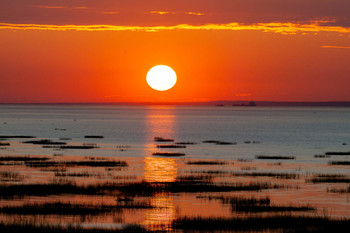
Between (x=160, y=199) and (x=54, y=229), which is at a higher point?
(x=160, y=199)

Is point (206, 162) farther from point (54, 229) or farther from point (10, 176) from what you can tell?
point (54, 229)

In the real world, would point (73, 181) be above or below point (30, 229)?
above

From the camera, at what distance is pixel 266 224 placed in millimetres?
27375

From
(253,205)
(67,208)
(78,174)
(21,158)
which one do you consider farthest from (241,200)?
(21,158)

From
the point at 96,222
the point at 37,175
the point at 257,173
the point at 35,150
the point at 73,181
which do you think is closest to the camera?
the point at 96,222

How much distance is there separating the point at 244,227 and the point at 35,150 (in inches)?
1798

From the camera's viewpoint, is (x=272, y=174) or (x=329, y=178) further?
(x=272, y=174)

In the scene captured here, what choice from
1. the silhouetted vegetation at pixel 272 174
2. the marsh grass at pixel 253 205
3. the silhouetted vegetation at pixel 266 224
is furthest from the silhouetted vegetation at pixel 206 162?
the silhouetted vegetation at pixel 266 224

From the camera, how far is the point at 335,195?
36000mm

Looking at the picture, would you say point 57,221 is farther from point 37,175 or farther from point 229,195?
point 37,175

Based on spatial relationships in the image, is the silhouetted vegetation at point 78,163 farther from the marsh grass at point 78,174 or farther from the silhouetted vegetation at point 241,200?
the silhouetted vegetation at point 241,200

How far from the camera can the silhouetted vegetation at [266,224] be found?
86.9 feet

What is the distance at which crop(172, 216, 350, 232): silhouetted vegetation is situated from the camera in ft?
86.9

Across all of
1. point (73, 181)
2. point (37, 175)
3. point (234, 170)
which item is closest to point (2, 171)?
point (37, 175)
